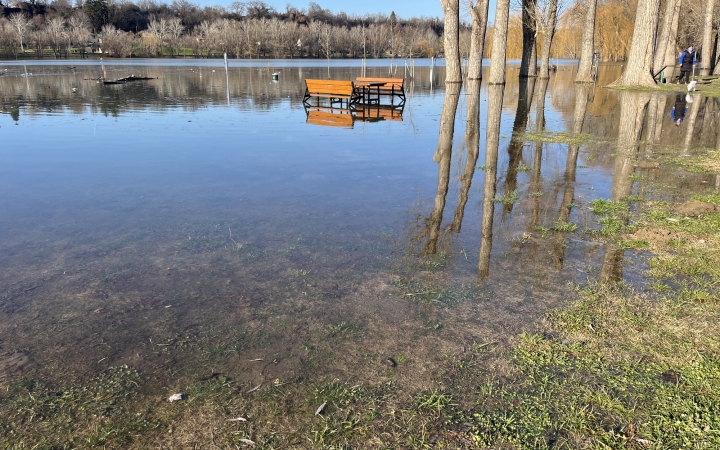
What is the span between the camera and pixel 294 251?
5.00 meters

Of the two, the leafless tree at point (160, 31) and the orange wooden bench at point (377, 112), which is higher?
the leafless tree at point (160, 31)

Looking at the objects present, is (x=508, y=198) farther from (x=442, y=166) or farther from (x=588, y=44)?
(x=588, y=44)

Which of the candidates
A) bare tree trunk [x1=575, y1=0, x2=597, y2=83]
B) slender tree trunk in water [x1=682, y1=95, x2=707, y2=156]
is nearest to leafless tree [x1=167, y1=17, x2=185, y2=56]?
bare tree trunk [x1=575, y1=0, x2=597, y2=83]

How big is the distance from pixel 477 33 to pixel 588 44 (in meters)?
7.90

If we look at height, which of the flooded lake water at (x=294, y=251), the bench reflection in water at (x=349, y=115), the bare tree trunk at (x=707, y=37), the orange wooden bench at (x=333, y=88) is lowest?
the flooded lake water at (x=294, y=251)

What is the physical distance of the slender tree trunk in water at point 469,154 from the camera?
19.9 ft

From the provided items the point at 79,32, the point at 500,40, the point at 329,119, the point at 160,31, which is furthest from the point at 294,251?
the point at 160,31

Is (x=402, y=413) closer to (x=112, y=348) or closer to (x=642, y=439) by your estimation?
(x=642, y=439)

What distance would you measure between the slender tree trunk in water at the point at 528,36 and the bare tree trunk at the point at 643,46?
8686mm

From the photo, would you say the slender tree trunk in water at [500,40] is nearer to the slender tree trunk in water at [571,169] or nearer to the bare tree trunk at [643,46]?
the slender tree trunk in water at [571,169]

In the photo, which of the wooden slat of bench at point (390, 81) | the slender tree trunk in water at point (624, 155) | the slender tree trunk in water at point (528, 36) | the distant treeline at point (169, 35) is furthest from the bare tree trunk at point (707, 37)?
the distant treeline at point (169, 35)

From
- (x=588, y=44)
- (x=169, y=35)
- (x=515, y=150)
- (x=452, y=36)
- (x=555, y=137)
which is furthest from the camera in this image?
(x=169, y=35)

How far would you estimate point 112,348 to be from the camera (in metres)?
3.34

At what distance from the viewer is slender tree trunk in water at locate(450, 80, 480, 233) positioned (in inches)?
238
